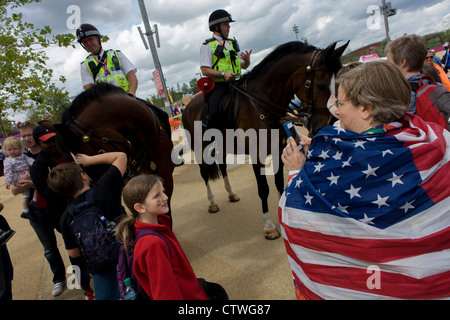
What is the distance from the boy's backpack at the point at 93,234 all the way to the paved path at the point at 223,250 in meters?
1.34

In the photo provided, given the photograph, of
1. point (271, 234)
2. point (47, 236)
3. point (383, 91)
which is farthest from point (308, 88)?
point (47, 236)

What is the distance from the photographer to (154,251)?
1.50 meters

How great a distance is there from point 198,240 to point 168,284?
257 centimetres

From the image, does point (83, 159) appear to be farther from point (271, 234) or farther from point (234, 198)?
point (234, 198)

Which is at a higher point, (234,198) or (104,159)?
(104,159)

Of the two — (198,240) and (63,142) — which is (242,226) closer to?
(198,240)

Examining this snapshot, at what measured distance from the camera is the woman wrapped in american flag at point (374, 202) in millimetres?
1071

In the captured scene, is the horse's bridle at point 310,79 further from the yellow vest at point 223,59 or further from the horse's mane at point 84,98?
the horse's mane at point 84,98

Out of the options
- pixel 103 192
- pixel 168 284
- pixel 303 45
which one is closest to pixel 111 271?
pixel 103 192

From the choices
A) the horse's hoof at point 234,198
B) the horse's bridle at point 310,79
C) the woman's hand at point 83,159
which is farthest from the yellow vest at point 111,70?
the horse's hoof at point 234,198

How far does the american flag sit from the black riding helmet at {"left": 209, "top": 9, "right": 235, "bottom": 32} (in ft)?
10.4

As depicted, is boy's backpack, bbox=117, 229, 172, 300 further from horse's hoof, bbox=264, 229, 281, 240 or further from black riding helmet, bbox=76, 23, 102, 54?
black riding helmet, bbox=76, 23, 102, 54

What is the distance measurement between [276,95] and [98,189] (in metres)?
2.48

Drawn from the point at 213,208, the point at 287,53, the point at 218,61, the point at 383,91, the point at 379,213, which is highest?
the point at 218,61
